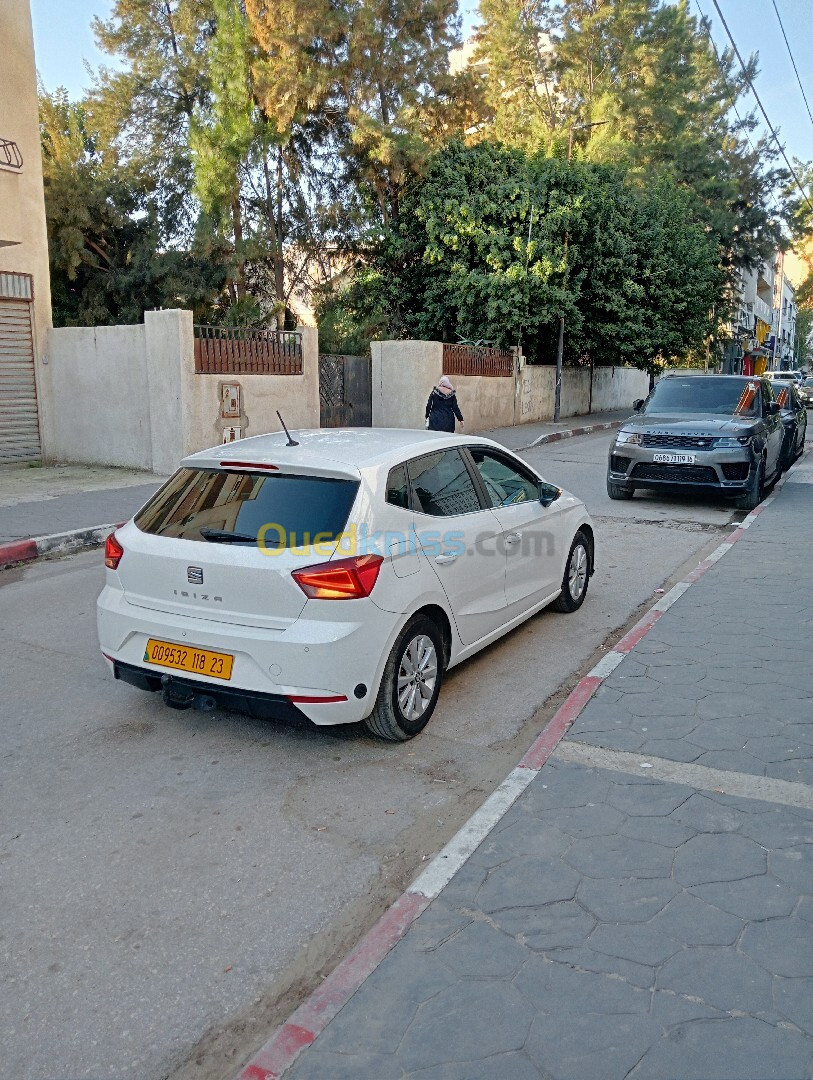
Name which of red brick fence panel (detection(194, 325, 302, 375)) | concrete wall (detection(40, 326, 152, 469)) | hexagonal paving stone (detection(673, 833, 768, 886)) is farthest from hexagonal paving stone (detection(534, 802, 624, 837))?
concrete wall (detection(40, 326, 152, 469))

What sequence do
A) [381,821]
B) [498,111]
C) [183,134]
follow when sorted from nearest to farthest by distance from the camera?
1. [381,821]
2. [183,134]
3. [498,111]

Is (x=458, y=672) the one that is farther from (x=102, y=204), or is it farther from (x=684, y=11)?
(x=684, y=11)

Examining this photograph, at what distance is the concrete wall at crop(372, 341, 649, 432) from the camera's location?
19344 mm

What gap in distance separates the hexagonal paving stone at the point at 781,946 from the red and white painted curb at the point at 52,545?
6.95 metres

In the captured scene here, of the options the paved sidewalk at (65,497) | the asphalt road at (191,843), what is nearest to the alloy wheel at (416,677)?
the asphalt road at (191,843)

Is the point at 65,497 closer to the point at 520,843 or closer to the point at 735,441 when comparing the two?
the point at 735,441

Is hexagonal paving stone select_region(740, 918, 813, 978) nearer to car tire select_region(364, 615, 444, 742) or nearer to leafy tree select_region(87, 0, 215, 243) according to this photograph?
car tire select_region(364, 615, 444, 742)

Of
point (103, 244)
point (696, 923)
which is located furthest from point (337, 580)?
point (103, 244)

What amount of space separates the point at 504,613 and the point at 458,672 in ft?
1.58

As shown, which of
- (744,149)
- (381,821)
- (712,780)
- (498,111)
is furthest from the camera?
(744,149)

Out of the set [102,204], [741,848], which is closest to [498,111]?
[102,204]

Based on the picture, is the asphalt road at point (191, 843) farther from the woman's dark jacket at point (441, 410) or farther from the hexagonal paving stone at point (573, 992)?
the woman's dark jacket at point (441, 410)

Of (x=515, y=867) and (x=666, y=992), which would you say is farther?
(x=515, y=867)

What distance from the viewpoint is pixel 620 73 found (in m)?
35.4
